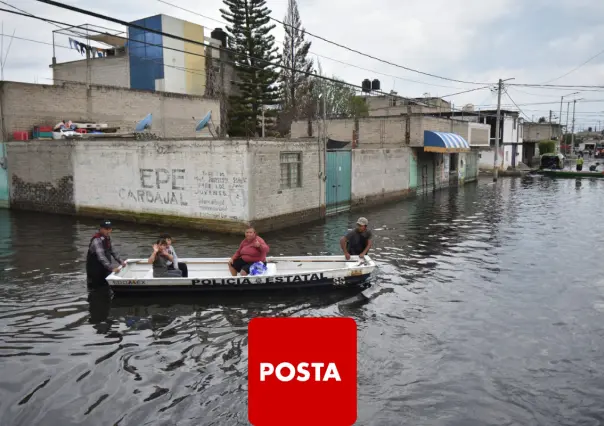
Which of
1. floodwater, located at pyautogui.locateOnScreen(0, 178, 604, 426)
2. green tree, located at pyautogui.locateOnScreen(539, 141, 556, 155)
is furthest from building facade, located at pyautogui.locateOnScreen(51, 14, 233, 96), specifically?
green tree, located at pyautogui.locateOnScreen(539, 141, 556, 155)

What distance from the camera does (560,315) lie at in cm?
1030

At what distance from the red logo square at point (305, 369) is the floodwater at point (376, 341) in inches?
165

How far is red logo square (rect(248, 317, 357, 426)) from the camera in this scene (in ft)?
8.36

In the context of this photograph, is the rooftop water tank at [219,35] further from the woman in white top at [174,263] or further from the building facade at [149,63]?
the woman in white top at [174,263]

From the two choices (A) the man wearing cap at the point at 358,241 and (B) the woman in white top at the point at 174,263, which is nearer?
(B) the woman in white top at the point at 174,263

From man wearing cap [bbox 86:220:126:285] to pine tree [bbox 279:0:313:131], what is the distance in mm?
39165

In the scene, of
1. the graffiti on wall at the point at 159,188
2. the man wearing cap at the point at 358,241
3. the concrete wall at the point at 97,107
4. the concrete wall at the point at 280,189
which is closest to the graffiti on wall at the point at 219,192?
Result: the concrete wall at the point at 280,189

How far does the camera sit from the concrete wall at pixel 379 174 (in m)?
25.9

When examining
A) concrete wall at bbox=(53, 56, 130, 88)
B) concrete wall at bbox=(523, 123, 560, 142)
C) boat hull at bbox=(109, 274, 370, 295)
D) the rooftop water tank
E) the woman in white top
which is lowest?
boat hull at bbox=(109, 274, 370, 295)

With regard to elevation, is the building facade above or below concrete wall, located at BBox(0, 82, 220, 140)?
above

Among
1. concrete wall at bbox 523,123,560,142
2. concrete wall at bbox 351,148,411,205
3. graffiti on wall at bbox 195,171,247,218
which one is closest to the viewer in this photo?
graffiti on wall at bbox 195,171,247,218

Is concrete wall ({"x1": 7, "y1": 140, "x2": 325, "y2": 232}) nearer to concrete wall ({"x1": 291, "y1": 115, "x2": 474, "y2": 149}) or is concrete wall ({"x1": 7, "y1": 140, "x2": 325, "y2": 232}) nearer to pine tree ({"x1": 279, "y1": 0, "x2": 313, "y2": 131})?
concrete wall ({"x1": 291, "y1": 115, "x2": 474, "y2": 149})

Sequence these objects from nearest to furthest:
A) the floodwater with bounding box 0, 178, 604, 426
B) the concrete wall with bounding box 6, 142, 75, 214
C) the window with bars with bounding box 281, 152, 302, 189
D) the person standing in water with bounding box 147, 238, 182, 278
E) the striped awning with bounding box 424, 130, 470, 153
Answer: the floodwater with bounding box 0, 178, 604, 426 → the person standing in water with bounding box 147, 238, 182, 278 → the window with bars with bounding box 281, 152, 302, 189 → the concrete wall with bounding box 6, 142, 75, 214 → the striped awning with bounding box 424, 130, 470, 153

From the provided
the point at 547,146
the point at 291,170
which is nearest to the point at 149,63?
the point at 291,170
